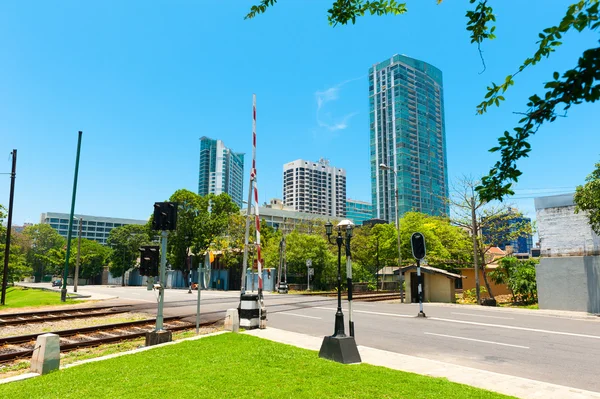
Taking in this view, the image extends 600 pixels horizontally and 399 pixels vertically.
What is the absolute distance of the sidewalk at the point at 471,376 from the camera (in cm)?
645

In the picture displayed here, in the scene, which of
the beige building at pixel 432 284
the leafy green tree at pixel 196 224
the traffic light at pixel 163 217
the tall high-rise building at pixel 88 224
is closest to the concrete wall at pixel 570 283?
the beige building at pixel 432 284

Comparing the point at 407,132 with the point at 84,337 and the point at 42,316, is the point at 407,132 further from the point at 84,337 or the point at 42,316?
the point at 84,337

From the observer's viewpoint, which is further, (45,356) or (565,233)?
(565,233)

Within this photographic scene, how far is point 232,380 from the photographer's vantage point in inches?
267

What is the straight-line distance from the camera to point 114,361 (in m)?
8.68

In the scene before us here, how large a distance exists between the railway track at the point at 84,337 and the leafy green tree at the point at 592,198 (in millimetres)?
19181

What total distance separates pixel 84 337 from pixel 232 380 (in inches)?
349

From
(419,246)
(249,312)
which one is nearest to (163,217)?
(249,312)

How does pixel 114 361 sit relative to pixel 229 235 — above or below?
below

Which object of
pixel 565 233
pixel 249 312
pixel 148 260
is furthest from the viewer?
pixel 565 233

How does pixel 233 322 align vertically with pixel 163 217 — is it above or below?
below

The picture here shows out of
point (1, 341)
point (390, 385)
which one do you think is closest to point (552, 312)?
point (390, 385)

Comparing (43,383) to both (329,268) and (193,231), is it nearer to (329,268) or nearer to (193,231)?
(329,268)

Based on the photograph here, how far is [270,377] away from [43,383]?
13.3ft
